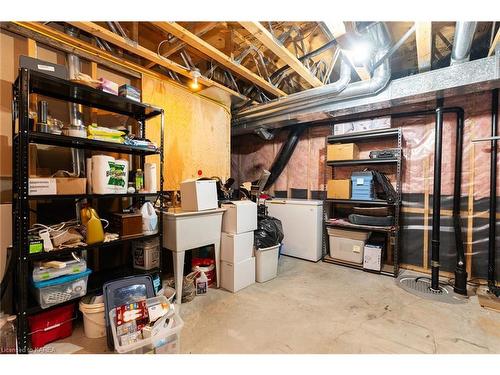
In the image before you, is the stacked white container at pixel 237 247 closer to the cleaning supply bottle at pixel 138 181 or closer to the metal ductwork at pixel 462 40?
the cleaning supply bottle at pixel 138 181

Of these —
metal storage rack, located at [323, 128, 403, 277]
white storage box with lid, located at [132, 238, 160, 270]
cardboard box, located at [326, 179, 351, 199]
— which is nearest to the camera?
white storage box with lid, located at [132, 238, 160, 270]

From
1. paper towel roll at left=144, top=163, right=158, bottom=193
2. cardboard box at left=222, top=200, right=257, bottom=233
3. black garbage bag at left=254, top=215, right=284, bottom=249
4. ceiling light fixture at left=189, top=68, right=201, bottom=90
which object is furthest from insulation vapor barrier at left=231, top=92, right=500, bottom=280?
paper towel roll at left=144, top=163, right=158, bottom=193

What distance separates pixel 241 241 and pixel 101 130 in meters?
1.55

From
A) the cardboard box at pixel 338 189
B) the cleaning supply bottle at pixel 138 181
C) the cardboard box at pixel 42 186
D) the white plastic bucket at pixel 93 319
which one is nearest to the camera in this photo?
the cardboard box at pixel 42 186

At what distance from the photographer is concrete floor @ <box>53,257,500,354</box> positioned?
4.86 ft

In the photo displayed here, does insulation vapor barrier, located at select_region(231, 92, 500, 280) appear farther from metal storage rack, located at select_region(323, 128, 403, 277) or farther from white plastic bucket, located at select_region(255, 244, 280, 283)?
white plastic bucket, located at select_region(255, 244, 280, 283)

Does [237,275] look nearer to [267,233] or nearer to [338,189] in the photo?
[267,233]

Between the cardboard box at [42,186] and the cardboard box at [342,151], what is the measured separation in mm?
2957

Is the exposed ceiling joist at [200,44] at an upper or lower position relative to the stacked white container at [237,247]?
upper

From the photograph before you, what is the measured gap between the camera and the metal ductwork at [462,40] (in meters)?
Result: 1.58

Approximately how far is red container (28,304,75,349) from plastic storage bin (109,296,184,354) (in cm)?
47

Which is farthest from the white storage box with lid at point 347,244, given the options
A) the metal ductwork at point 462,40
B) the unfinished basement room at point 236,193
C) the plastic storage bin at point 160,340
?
the plastic storage bin at point 160,340

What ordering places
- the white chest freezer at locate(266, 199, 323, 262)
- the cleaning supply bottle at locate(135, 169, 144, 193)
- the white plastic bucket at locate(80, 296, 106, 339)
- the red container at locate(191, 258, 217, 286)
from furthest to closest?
the white chest freezer at locate(266, 199, 323, 262), the red container at locate(191, 258, 217, 286), the cleaning supply bottle at locate(135, 169, 144, 193), the white plastic bucket at locate(80, 296, 106, 339)

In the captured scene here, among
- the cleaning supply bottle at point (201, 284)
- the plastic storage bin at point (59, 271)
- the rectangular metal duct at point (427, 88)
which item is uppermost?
the rectangular metal duct at point (427, 88)
